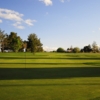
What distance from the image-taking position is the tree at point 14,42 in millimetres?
112738

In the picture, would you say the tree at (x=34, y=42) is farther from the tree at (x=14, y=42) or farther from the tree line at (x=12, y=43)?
the tree at (x=14, y=42)

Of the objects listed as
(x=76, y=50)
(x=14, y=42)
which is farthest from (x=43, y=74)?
(x=76, y=50)

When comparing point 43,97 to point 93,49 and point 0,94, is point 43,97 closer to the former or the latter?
point 0,94

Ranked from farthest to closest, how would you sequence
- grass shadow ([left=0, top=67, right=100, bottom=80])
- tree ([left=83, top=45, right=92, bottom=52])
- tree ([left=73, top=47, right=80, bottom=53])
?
tree ([left=83, top=45, right=92, bottom=52]) → tree ([left=73, top=47, right=80, bottom=53]) → grass shadow ([left=0, top=67, right=100, bottom=80])

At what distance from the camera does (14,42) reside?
374 feet

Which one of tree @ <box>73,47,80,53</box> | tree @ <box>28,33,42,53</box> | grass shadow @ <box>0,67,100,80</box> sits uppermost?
tree @ <box>28,33,42,53</box>

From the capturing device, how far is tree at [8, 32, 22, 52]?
113 m

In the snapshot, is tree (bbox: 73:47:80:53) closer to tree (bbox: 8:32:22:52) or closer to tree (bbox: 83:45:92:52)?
tree (bbox: 83:45:92:52)

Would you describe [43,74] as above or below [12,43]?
below

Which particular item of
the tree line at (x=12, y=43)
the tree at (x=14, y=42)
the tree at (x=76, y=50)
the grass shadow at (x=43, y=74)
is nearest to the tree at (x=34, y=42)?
the tree line at (x=12, y=43)

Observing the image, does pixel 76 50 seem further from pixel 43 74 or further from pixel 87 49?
pixel 43 74

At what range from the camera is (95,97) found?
9320mm

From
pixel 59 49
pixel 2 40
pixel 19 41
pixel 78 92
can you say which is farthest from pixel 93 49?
pixel 78 92

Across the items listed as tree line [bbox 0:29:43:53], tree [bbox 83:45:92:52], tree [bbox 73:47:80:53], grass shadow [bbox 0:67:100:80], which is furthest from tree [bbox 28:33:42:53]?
grass shadow [bbox 0:67:100:80]
